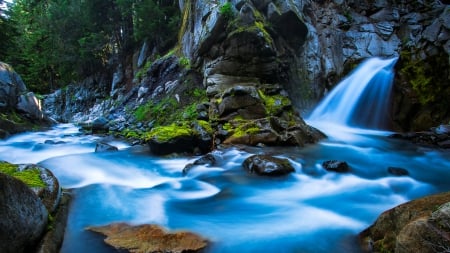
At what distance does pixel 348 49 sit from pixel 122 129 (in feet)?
41.7

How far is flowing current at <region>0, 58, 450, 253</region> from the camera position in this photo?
14.6 ft

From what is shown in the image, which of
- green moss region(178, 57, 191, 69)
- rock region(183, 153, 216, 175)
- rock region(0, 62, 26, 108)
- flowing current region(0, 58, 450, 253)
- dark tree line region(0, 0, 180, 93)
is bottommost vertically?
flowing current region(0, 58, 450, 253)

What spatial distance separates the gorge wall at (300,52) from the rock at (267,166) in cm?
451

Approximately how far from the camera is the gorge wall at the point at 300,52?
41.5ft

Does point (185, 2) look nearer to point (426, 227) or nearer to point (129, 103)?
point (129, 103)

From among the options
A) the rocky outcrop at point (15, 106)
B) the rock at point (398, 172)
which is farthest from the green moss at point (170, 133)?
the rocky outcrop at point (15, 106)

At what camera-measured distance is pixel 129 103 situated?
18266 millimetres

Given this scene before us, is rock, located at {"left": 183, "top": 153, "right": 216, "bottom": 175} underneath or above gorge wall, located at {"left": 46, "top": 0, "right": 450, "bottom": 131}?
underneath

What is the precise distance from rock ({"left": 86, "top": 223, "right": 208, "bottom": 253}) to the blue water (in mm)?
169

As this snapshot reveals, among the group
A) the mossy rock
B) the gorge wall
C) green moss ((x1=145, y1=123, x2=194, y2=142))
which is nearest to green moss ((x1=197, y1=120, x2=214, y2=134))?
green moss ((x1=145, y1=123, x2=194, y2=142))

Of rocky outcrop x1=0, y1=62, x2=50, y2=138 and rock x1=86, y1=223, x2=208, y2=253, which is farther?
rocky outcrop x1=0, y1=62, x2=50, y2=138

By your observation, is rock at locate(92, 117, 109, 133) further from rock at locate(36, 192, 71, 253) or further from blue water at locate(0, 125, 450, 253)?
rock at locate(36, 192, 71, 253)

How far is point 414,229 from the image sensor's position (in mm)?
2852

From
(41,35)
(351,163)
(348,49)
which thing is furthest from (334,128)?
(41,35)
